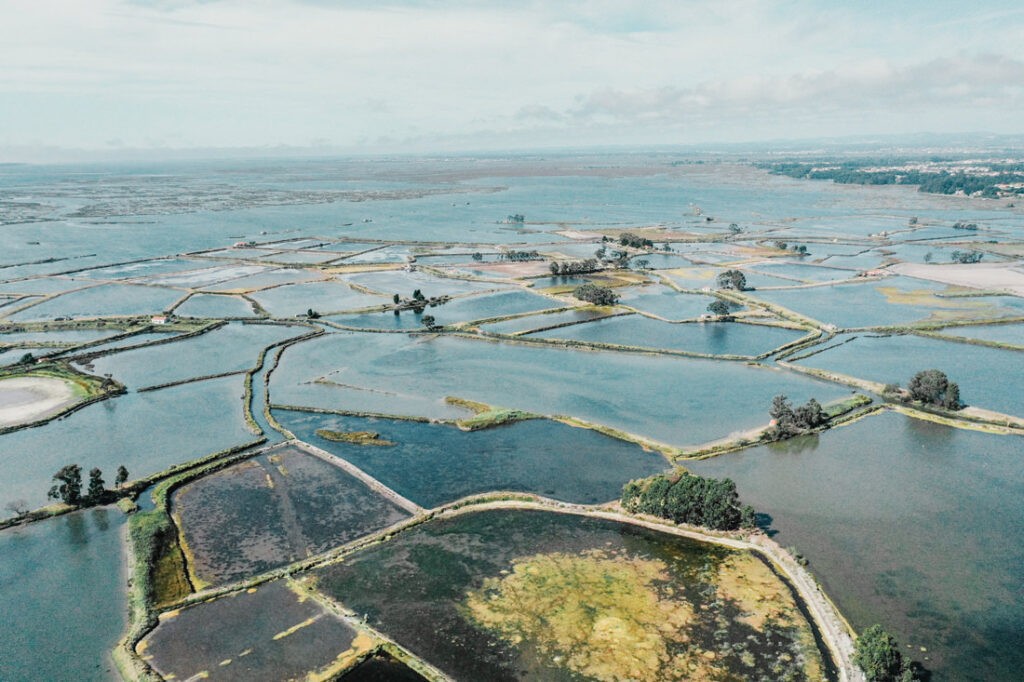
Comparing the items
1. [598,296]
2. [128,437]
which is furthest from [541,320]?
[128,437]

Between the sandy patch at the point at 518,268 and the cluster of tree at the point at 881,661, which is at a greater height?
the sandy patch at the point at 518,268

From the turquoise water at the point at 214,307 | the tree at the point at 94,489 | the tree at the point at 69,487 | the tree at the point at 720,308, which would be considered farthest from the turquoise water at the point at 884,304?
the tree at the point at 69,487

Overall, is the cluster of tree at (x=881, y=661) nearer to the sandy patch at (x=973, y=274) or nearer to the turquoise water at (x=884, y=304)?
the turquoise water at (x=884, y=304)

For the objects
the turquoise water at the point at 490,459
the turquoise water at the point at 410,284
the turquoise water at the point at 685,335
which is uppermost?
the turquoise water at the point at 410,284

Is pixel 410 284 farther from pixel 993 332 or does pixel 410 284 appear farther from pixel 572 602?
pixel 993 332

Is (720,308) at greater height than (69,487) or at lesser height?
greater

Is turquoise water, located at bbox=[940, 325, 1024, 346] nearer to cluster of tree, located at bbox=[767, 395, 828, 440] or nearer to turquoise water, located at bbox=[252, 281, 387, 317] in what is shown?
cluster of tree, located at bbox=[767, 395, 828, 440]
